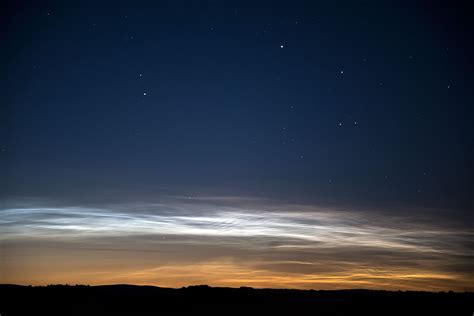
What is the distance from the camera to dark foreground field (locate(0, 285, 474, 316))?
78.1 ft

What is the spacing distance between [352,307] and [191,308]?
7738mm

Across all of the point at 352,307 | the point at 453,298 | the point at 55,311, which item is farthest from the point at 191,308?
the point at 453,298

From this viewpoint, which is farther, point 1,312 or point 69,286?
point 69,286

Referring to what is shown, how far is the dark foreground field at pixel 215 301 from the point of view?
2380cm

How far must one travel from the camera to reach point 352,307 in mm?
25719

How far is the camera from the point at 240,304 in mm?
25984

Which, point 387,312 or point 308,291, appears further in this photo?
point 308,291

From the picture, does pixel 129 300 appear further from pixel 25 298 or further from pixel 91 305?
pixel 25 298

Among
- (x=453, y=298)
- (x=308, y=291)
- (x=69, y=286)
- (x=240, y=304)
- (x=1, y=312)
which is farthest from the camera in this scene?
(x=308, y=291)

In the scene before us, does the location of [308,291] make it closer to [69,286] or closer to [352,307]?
[352,307]

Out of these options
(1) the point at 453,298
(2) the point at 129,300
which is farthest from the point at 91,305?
(1) the point at 453,298

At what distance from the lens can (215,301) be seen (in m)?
26.6

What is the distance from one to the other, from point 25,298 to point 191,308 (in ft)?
25.8

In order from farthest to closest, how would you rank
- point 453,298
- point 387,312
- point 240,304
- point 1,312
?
1. point 453,298
2. point 240,304
3. point 387,312
4. point 1,312
